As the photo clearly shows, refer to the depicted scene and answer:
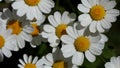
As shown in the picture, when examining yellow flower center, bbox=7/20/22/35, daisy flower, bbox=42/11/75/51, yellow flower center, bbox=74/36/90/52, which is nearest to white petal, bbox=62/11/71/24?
daisy flower, bbox=42/11/75/51

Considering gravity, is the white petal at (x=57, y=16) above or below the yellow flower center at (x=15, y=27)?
below

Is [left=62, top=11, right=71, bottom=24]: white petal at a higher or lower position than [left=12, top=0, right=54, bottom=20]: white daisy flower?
lower

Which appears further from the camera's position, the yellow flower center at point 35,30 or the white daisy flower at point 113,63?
the yellow flower center at point 35,30

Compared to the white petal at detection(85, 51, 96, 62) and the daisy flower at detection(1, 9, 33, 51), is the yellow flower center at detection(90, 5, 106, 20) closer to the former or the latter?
the white petal at detection(85, 51, 96, 62)

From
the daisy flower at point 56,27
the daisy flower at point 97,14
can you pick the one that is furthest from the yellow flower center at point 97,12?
the daisy flower at point 56,27

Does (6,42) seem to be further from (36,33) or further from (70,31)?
(70,31)

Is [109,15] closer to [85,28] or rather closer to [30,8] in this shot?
[85,28]

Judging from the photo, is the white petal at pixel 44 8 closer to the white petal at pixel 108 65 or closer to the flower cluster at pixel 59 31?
the flower cluster at pixel 59 31

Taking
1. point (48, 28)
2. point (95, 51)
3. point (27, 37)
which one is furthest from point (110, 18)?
point (27, 37)
